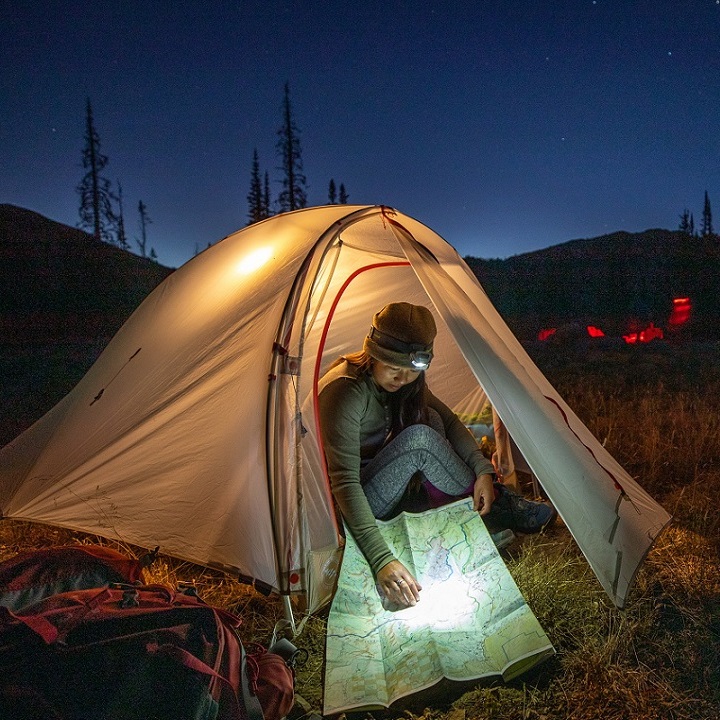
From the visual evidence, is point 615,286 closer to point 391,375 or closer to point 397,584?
point 391,375

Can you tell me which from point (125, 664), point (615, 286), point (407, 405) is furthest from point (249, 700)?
point (615, 286)

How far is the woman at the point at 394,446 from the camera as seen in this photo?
251 centimetres

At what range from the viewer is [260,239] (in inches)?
133

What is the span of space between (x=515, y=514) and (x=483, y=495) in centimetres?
48

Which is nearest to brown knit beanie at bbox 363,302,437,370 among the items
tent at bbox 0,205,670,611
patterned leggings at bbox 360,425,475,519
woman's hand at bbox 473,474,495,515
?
tent at bbox 0,205,670,611

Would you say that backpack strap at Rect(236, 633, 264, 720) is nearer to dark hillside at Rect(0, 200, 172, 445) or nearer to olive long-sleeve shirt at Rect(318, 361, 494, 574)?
olive long-sleeve shirt at Rect(318, 361, 494, 574)

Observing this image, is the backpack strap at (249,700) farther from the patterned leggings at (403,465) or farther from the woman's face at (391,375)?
the woman's face at (391,375)

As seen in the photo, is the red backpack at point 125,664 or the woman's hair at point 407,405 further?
the woman's hair at point 407,405

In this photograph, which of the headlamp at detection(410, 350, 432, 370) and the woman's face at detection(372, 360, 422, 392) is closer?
the headlamp at detection(410, 350, 432, 370)

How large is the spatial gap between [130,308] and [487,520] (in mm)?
15720

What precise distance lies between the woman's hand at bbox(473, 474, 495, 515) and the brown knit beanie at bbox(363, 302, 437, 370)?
74cm

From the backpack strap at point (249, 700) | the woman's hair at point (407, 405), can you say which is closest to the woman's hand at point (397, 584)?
the backpack strap at point (249, 700)

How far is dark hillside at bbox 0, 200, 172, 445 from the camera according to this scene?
8883 mm

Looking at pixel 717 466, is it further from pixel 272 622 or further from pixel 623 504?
pixel 272 622
